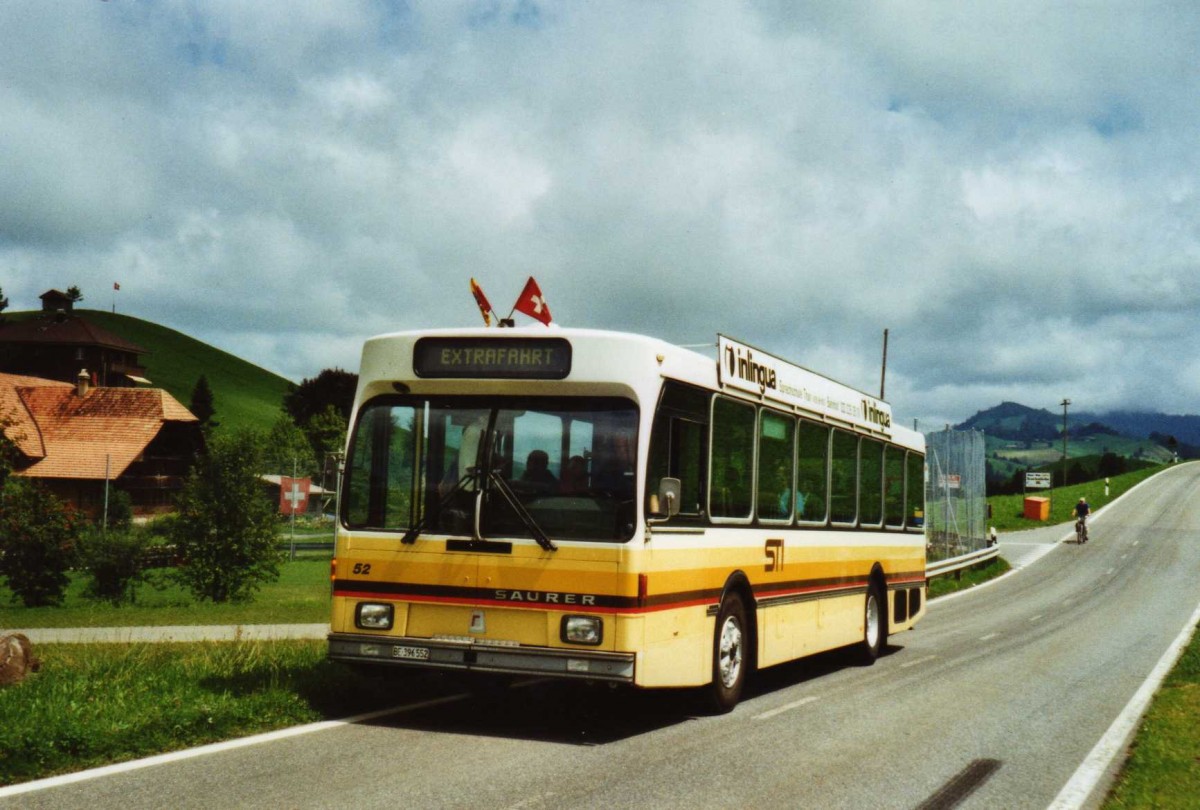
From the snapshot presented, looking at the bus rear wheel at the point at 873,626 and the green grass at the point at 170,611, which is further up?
the bus rear wheel at the point at 873,626

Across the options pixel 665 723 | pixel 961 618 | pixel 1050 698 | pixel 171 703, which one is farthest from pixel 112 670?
pixel 961 618

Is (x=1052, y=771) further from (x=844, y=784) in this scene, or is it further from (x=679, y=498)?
(x=679, y=498)

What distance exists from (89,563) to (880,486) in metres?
19.9

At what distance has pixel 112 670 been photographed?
9.52 meters

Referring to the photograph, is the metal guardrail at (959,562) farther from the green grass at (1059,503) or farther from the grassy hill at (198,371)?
the grassy hill at (198,371)

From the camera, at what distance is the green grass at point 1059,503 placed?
72.7 m

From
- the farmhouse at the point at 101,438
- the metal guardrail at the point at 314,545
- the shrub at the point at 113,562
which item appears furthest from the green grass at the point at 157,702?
the farmhouse at the point at 101,438

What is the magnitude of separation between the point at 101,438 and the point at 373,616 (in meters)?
77.8

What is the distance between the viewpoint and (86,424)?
81.4 metres

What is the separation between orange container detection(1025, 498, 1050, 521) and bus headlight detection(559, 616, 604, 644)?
2815 inches

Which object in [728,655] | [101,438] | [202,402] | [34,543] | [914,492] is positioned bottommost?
[34,543]

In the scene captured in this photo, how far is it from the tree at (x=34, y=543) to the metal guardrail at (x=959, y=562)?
19999mm

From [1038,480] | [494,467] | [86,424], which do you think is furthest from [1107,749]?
[1038,480]

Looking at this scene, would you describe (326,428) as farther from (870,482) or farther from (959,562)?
(870,482)
